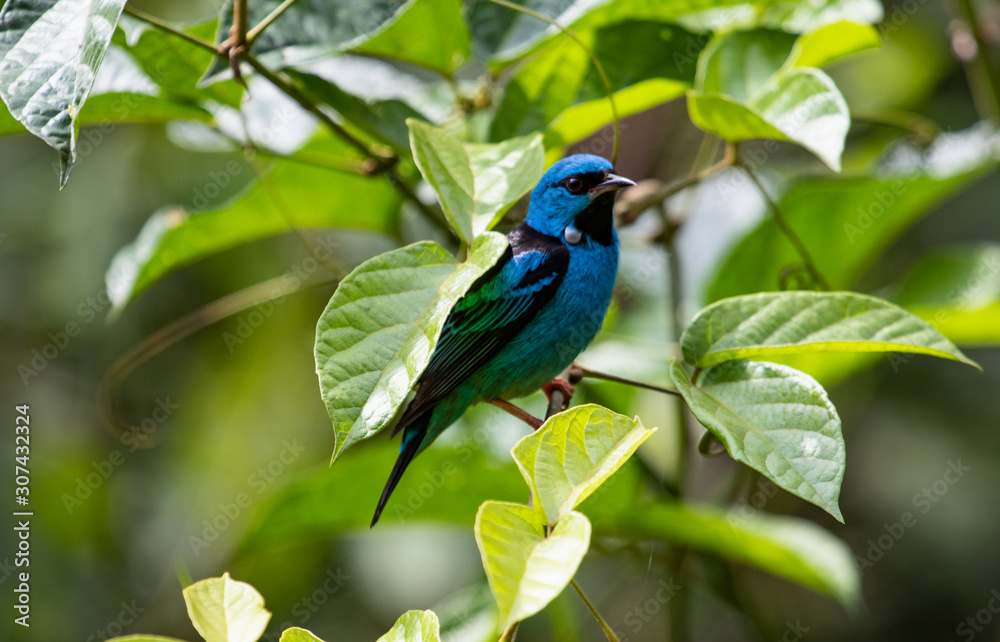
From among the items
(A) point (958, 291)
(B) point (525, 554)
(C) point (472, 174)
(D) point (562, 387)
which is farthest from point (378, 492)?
(A) point (958, 291)

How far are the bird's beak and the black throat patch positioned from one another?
0.11ft

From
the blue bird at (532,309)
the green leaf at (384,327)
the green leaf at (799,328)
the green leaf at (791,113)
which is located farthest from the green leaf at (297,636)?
the green leaf at (791,113)

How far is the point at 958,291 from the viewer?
Result: 9.39ft

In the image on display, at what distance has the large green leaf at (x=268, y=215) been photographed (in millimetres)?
2566

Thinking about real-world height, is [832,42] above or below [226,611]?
below

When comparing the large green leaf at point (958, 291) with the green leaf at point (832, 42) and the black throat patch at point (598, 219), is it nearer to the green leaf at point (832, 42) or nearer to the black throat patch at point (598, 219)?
the green leaf at point (832, 42)

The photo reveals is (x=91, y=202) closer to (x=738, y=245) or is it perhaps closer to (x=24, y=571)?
(x=24, y=571)

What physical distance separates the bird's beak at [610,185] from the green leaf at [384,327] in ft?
2.89

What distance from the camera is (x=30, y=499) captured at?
162 inches

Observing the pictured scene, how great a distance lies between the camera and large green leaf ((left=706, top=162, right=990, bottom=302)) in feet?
9.05

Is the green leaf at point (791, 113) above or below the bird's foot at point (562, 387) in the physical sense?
above

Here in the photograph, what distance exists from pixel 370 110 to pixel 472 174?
1.75 feet

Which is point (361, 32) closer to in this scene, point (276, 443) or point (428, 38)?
point (428, 38)

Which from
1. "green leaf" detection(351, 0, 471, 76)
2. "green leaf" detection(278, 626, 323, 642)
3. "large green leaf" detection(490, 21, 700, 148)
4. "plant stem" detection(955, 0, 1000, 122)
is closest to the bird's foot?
"large green leaf" detection(490, 21, 700, 148)
